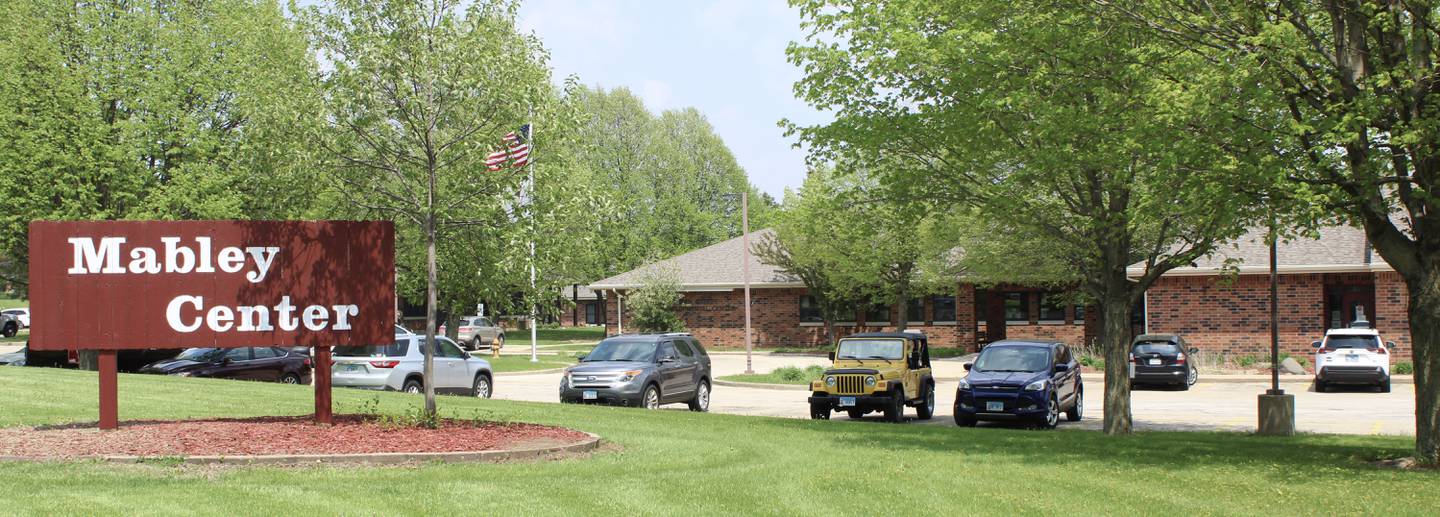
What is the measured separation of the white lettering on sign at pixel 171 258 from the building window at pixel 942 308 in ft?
128

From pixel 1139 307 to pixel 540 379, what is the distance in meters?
23.6

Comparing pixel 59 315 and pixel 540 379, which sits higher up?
pixel 59 315

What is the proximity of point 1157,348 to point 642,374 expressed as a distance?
15.0 meters

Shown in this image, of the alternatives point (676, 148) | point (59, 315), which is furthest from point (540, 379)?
point (676, 148)

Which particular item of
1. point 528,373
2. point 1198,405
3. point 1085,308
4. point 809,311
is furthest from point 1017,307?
point 1198,405

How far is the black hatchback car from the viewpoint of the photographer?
30.0 meters

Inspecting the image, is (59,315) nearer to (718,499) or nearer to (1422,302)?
(718,499)

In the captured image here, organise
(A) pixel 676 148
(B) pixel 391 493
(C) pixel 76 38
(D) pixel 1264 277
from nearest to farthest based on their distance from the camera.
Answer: (B) pixel 391 493 → (C) pixel 76 38 → (D) pixel 1264 277 → (A) pixel 676 148

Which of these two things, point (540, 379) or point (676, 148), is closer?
point (540, 379)

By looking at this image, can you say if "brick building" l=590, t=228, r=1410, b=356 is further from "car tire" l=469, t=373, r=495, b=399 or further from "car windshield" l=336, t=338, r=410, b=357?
"car windshield" l=336, t=338, r=410, b=357

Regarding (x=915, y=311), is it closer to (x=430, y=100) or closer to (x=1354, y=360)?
(x=1354, y=360)

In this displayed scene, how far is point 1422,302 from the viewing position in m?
12.8

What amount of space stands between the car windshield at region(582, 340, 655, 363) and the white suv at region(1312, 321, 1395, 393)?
16.9m

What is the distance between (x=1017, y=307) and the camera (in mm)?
47812
